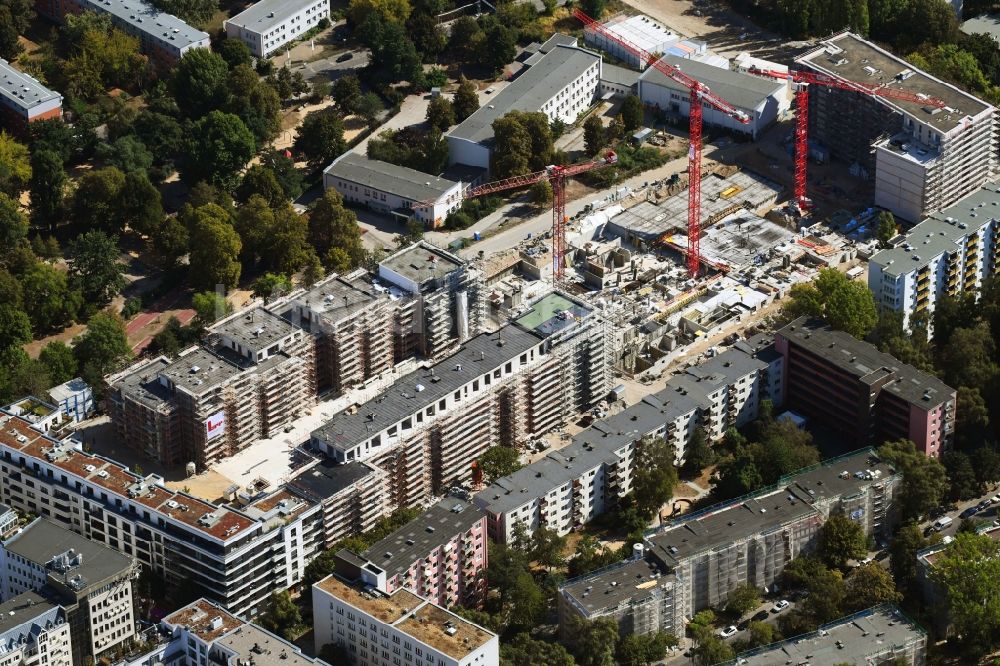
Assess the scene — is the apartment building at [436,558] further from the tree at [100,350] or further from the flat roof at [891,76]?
the flat roof at [891,76]

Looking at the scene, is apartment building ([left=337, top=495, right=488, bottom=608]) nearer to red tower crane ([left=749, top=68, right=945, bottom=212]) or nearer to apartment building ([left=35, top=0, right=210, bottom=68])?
red tower crane ([left=749, top=68, right=945, bottom=212])

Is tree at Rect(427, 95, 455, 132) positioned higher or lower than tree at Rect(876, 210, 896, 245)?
higher

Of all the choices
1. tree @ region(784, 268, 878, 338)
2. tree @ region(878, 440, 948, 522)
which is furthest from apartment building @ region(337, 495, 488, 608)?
tree @ region(784, 268, 878, 338)

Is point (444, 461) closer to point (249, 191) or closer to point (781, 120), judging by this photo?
point (249, 191)

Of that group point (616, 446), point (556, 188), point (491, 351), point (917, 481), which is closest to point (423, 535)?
point (616, 446)

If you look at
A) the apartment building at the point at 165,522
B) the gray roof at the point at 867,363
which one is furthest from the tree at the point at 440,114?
the apartment building at the point at 165,522

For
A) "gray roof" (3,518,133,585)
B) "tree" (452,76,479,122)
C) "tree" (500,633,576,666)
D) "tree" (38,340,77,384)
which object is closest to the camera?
"tree" (500,633,576,666)

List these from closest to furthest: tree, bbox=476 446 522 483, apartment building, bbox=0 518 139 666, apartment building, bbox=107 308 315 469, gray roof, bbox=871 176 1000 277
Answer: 1. apartment building, bbox=0 518 139 666
2. tree, bbox=476 446 522 483
3. apartment building, bbox=107 308 315 469
4. gray roof, bbox=871 176 1000 277
